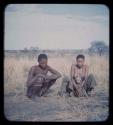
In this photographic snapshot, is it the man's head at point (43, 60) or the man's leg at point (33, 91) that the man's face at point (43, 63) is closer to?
the man's head at point (43, 60)

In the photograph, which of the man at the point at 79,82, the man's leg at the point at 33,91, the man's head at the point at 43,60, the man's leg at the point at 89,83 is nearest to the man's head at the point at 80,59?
the man at the point at 79,82

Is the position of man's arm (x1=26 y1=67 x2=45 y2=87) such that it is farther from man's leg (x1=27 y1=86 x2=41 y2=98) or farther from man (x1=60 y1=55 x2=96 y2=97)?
man (x1=60 y1=55 x2=96 y2=97)

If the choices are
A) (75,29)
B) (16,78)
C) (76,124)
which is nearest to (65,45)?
(75,29)

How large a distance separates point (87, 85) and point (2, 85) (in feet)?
2.10

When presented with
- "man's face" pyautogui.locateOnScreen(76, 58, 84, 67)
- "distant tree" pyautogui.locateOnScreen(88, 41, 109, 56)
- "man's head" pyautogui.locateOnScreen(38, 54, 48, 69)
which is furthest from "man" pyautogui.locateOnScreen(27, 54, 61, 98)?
"distant tree" pyautogui.locateOnScreen(88, 41, 109, 56)

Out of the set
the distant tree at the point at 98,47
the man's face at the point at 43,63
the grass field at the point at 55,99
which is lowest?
the grass field at the point at 55,99

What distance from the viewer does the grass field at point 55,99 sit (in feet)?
6.97

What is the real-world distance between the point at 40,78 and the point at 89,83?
0.37 meters

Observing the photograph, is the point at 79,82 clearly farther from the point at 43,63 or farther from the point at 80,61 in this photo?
the point at 43,63

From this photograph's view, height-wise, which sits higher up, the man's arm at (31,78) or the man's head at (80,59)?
the man's head at (80,59)

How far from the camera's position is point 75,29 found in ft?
7.03

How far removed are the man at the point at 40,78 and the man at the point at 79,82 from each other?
0.30 ft

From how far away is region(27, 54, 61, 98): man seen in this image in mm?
2123

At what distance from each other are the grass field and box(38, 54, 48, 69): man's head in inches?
1.2
